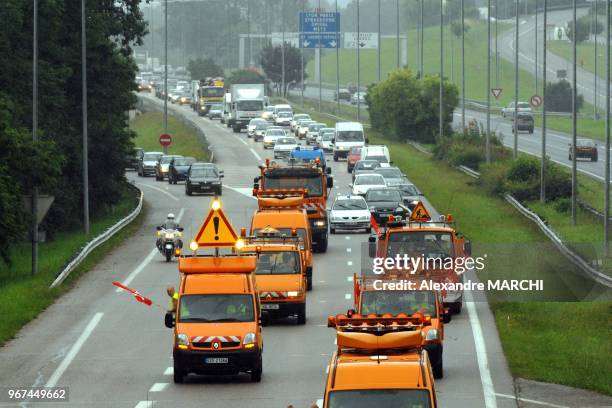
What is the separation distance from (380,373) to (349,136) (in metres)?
77.1

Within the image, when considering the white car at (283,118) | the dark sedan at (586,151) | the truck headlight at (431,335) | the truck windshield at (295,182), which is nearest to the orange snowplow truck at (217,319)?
the truck headlight at (431,335)

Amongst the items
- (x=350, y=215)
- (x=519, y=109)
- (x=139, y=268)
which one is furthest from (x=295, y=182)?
(x=519, y=109)

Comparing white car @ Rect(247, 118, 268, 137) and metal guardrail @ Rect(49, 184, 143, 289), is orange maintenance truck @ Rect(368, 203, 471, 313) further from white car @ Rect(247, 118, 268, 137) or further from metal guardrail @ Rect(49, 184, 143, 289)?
white car @ Rect(247, 118, 268, 137)

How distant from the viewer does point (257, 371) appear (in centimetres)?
2731

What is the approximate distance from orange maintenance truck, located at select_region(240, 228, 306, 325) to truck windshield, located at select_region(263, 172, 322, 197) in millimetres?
16136

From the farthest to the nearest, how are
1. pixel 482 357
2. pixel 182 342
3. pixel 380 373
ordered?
Answer: 1. pixel 482 357
2. pixel 182 342
3. pixel 380 373

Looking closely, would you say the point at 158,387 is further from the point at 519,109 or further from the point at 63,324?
the point at 519,109

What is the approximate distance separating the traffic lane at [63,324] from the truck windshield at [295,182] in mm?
4765

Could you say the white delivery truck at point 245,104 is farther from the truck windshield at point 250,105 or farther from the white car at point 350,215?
the white car at point 350,215

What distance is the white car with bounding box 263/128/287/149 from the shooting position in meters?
108

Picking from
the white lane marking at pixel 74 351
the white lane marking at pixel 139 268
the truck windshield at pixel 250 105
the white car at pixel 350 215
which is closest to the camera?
the white lane marking at pixel 74 351

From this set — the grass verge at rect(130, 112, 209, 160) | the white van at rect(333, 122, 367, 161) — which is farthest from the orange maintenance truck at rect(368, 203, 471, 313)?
the grass verge at rect(130, 112, 209, 160)

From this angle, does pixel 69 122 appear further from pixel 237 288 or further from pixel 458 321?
pixel 237 288

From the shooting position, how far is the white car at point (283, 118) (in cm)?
12938
